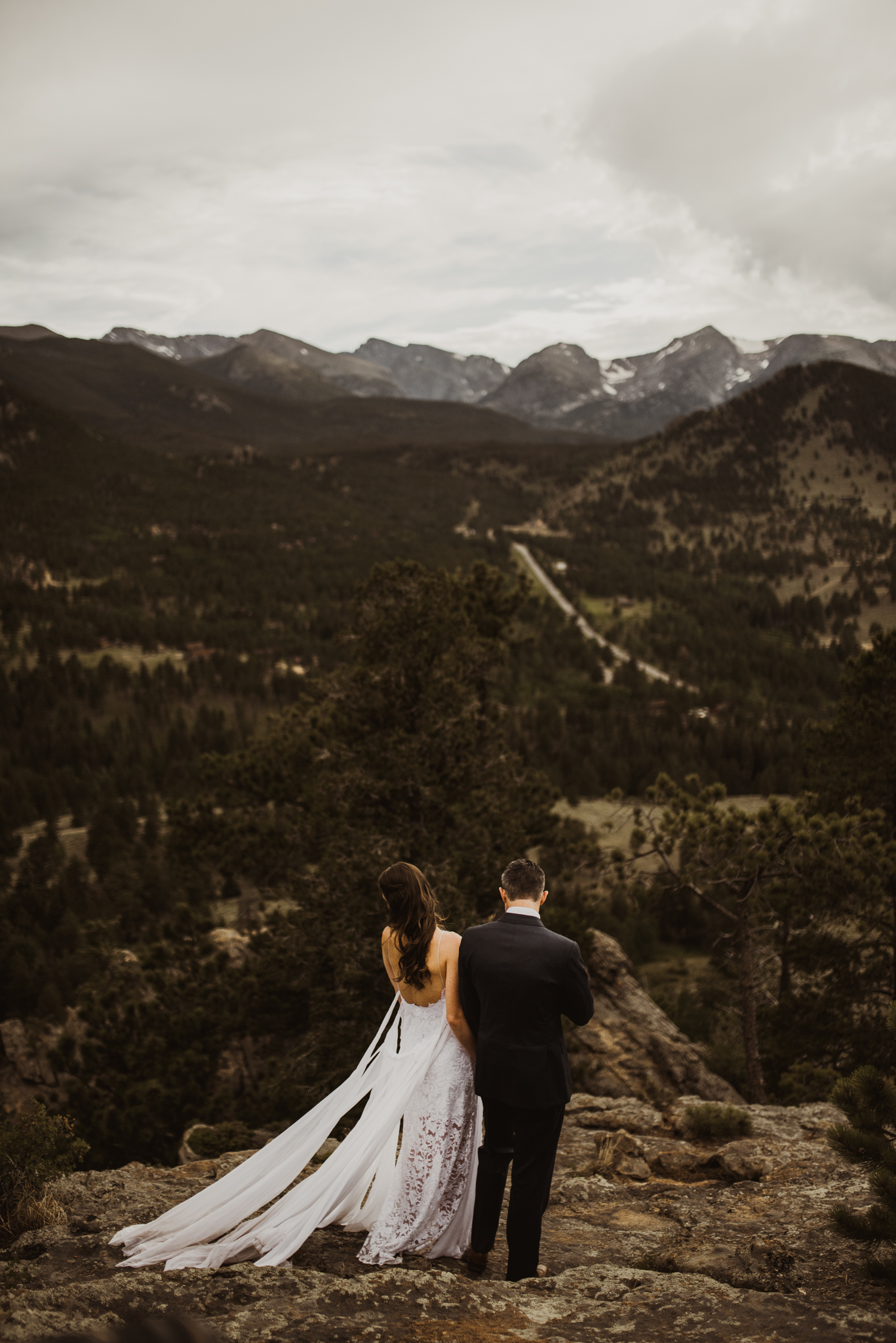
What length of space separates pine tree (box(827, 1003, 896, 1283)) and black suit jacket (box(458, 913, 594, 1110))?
1592 millimetres

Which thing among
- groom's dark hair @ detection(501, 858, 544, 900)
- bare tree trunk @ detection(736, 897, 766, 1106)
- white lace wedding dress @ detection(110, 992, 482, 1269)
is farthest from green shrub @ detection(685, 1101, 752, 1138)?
groom's dark hair @ detection(501, 858, 544, 900)

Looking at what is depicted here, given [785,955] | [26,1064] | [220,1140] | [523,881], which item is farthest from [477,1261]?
[26,1064]

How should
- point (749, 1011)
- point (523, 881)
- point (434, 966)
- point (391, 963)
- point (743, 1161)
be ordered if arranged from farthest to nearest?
point (749, 1011) → point (743, 1161) → point (391, 963) → point (434, 966) → point (523, 881)

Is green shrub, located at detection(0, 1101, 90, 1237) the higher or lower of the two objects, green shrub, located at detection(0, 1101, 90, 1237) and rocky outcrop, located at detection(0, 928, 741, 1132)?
the higher

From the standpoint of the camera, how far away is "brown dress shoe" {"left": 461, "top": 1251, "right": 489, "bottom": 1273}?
450 cm

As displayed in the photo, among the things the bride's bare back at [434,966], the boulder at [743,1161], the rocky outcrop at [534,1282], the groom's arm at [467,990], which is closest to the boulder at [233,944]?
the rocky outcrop at [534,1282]

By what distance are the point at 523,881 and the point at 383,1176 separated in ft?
6.57

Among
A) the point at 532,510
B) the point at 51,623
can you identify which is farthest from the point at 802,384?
the point at 51,623

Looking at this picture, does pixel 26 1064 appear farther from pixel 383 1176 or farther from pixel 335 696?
pixel 383 1176

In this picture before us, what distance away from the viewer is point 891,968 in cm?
1392

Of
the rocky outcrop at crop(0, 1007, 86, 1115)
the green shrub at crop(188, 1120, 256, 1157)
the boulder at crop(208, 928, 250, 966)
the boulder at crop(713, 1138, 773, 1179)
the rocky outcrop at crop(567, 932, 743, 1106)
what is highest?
the boulder at crop(713, 1138, 773, 1179)

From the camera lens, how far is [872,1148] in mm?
4395

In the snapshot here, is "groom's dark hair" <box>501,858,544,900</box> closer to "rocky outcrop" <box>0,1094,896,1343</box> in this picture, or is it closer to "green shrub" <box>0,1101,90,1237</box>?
"rocky outcrop" <box>0,1094,896,1343</box>

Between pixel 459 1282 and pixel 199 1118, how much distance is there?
12.5 m
